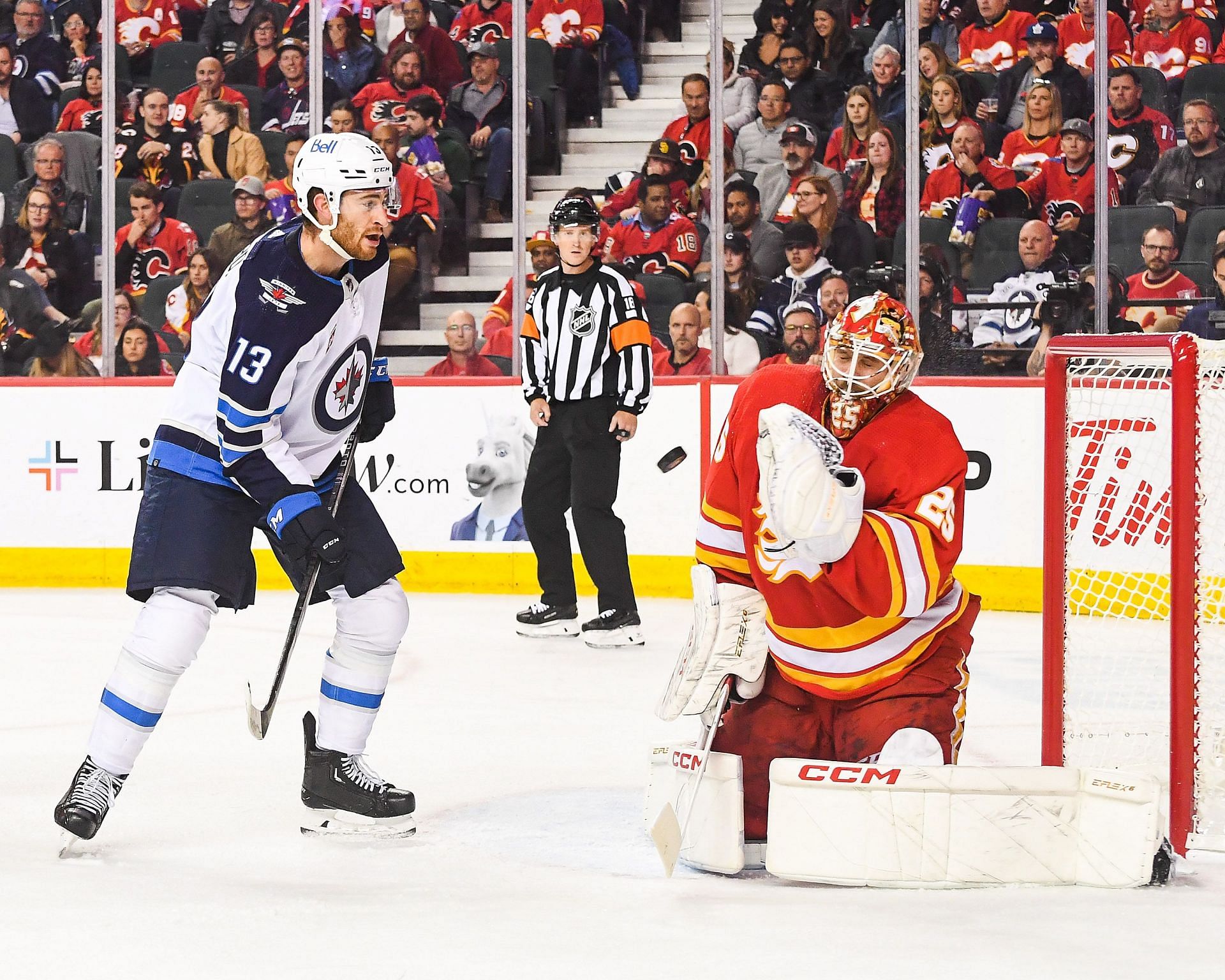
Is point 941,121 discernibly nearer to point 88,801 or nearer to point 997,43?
point 997,43

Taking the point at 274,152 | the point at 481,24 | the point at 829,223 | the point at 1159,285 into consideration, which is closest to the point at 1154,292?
the point at 1159,285

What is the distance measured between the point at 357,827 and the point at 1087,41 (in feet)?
13.6

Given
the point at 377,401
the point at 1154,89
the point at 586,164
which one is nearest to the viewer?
the point at 377,401

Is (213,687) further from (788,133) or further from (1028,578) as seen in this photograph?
(788,133)

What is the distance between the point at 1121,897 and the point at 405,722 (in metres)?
1.73

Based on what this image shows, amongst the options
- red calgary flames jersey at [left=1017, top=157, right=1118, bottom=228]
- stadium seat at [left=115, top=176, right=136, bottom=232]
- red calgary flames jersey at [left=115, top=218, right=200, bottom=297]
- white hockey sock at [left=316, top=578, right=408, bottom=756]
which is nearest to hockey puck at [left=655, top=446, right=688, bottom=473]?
red calgary flames jersey at [left=1017, top=157, right=1118, bottom=228]

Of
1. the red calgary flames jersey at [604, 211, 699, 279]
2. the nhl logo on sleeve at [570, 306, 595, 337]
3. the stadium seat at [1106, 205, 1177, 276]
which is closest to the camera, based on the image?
the nhl logo on sleeve at [570, 306, 595, 337]

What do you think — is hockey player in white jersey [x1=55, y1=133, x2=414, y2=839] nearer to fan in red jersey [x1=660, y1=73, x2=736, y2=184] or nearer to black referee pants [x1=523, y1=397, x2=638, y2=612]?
black referee pants [x1=523, y1=397, x2=638, y2=612]

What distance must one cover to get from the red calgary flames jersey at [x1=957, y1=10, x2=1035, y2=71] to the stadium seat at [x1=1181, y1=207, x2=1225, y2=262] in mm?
894

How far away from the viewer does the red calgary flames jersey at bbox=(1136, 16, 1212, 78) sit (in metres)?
5.53

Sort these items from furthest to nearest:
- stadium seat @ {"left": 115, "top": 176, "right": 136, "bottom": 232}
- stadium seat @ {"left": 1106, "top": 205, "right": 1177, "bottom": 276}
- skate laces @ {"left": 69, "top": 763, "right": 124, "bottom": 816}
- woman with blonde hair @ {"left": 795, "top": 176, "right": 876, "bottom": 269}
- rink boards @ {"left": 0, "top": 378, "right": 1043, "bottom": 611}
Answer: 1. stadium seat @ {"left": 115, "top": 176, "right": 136, "bottom": 232}
2. woman with blonde hair @ {"left": 795, "top": 176, "right": 876, "bottom": 269}
3. rink boards @ {"left": 0, "top": 378, "right": 1043, "bottom": 611}
4. stadium seat @ {"left": 1106, "top": 205, "right": 1177, "bottom": 276}
5. skate laces @ {"left": 69, "top": 763, "right": 124, "bottom": 816}

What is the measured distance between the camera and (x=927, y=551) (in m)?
2.16

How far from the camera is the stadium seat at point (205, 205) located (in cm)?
646

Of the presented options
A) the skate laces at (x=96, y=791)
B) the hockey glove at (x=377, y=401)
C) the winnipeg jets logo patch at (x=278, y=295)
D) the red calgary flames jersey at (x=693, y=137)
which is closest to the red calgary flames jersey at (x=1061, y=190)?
the red calgary flames jersey at (x=693, y=137)
